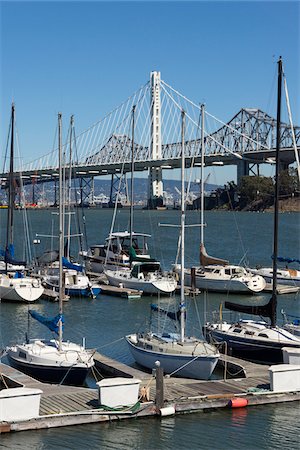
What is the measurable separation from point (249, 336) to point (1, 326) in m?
7.71

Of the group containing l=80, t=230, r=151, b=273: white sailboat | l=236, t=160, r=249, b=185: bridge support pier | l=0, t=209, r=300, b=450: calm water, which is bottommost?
l=0, t=209, r=300, b=450: calm water

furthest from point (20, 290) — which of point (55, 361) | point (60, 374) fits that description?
point (60, 374)

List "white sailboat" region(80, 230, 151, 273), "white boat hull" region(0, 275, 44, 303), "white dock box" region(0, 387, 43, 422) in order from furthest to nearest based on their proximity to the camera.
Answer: "white sailboat" region(80, 230, 151, 273), "white boat hull" region(0, 275, 44, 303), "white dock box" region(0, 387, 43, 422)

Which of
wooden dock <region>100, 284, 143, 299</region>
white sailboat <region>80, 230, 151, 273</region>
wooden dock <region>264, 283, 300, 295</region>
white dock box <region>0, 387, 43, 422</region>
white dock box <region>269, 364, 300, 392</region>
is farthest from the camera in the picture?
white sailboat <region>80, 230, 151, 273</region>

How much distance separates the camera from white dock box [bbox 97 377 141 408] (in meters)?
13.4

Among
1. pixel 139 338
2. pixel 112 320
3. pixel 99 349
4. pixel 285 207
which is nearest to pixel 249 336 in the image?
pixel 139 338

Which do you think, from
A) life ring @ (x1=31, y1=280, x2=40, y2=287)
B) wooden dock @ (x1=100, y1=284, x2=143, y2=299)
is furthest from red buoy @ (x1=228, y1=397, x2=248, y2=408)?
wooden dock @ (x1=100, y1=284, x2=143, y2=299)

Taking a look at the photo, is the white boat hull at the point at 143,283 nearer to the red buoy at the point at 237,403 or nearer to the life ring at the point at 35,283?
the life ring at the point at 35,283

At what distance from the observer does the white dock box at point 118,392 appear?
43.9 ft

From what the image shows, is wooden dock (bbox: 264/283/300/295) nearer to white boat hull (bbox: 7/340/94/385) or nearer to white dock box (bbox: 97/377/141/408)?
white boat hull (bbox: 7/340/94/385)

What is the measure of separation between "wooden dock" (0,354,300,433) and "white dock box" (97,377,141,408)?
0.39 ft

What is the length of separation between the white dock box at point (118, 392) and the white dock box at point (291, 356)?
3880mm

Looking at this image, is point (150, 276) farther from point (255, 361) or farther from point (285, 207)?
point (285, 207)

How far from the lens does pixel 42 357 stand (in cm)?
1539
